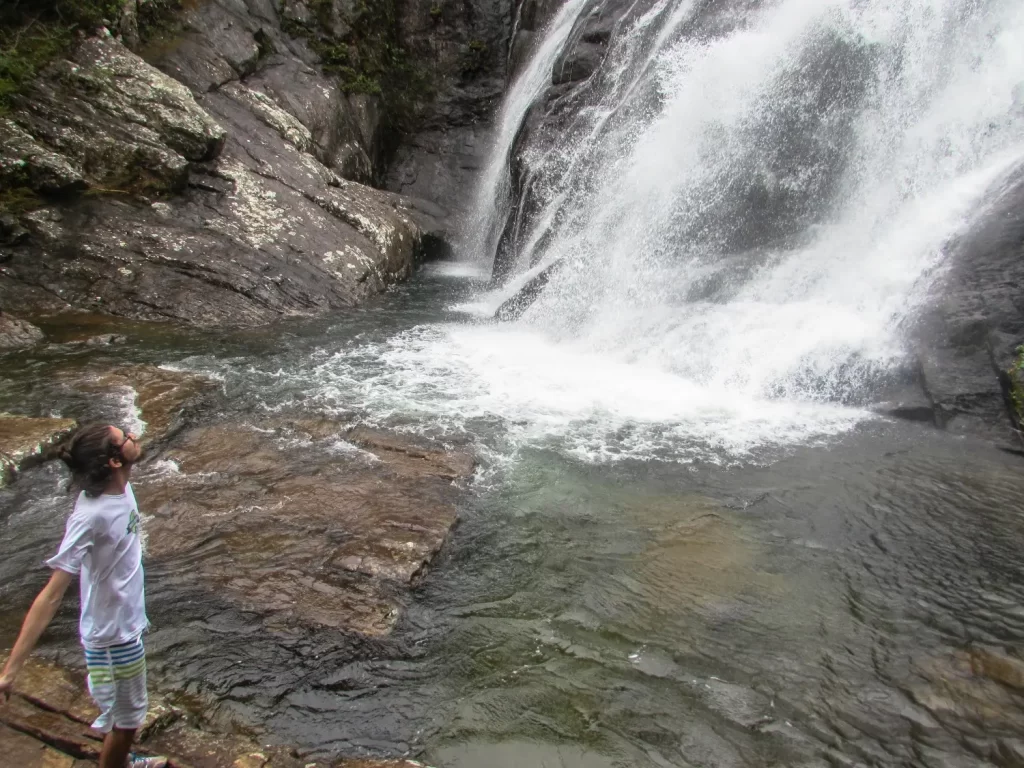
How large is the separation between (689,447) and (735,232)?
16.7 feet

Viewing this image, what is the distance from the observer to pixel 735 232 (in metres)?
10.5

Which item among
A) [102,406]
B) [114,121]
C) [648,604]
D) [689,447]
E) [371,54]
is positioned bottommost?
[102,406]

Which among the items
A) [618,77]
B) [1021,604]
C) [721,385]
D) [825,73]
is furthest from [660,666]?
[618,77]

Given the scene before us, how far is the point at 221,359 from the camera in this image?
8492 millimetres

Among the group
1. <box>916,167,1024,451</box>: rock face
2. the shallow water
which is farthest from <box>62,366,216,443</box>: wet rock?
<box>916,167,1024,451</box>: rock face

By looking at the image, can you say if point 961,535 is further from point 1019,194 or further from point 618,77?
point 618,77

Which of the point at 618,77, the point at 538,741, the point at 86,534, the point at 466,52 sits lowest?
the point at 538,741

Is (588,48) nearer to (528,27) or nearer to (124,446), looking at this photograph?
(528,27)

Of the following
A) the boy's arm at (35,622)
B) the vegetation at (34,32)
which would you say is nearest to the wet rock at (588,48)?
the vegetation at (34,32)

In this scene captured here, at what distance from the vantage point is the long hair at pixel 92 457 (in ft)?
8.24

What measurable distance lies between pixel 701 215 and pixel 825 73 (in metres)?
2.77

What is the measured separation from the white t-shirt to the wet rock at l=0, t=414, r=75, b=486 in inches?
139

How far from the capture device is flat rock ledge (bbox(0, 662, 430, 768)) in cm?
276

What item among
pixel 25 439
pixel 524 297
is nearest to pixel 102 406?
pixel 25 439
